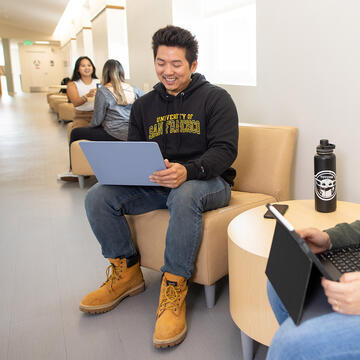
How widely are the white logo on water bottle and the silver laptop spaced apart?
630 mm

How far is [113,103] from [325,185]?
2.42 meters

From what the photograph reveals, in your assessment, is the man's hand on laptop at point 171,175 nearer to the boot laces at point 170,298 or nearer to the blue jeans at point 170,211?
the blue jeans at point 170,211

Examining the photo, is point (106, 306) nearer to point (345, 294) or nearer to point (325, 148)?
point (325, 148)

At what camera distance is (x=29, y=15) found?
632 inches

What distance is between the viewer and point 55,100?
994cm

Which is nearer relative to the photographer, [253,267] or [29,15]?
Result: [253,267]

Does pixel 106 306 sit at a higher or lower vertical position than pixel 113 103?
lower

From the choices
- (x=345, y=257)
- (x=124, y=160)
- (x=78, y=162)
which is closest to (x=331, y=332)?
(x=345, y=257)

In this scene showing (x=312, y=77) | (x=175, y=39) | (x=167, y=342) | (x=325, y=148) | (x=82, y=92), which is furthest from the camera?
(x=82, y=92)

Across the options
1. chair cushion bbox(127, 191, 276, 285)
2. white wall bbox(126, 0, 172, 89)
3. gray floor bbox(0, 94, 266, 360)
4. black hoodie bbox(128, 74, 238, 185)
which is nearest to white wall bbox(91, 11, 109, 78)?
white wall bbox(126, 0, 172, 89)

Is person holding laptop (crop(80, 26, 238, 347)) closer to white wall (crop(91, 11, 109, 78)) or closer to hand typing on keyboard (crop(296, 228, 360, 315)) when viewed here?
hand typing on keyboard (crop(296, 228, 360, 315))

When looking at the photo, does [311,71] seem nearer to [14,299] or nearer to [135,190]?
[135,190]

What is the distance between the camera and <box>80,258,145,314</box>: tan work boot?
1.87 meters

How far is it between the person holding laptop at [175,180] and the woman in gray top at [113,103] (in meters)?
1.68
